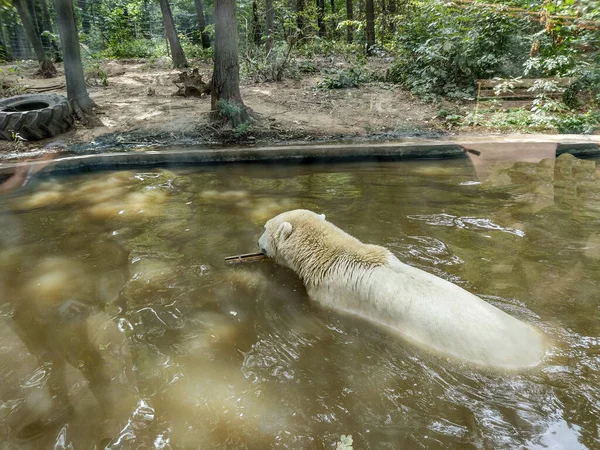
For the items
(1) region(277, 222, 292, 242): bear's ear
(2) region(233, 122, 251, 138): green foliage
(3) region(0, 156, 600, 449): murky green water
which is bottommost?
(3) region(0, 156, 600, 449): murky green water

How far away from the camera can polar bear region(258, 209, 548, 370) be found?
2.69 meters

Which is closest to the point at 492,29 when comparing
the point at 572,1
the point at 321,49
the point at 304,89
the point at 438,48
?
the point at 438,48

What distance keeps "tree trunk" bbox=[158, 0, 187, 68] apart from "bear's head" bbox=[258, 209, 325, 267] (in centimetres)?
1462

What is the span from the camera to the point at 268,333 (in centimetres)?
351

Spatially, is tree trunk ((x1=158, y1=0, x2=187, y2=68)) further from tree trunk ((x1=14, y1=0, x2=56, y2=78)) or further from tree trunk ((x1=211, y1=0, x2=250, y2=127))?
tree trunk ((x1=211, y1=0, x2=250, y2=127))

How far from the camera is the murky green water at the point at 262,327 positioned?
8.31ft

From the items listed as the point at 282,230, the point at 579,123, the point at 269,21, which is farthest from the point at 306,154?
the point at 269,21

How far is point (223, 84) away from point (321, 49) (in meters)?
9.84

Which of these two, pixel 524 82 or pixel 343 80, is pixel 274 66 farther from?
pixel 524 82

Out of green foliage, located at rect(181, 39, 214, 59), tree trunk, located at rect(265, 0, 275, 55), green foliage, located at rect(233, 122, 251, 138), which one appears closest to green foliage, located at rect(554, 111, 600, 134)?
green foliage, located at rect(233, 122, 251, 138)

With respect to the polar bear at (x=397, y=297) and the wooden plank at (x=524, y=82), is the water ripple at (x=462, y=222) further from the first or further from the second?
the wooden plank at (x=524, y=82)

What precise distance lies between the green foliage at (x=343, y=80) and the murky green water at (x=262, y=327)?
314 inches

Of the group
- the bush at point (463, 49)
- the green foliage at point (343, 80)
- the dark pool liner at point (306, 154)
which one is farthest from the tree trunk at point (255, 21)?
the dark pool liner at point (306, 154)

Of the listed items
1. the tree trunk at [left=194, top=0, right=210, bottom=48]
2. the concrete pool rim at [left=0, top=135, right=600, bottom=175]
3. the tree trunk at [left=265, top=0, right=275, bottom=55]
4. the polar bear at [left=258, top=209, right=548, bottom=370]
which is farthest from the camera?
the tree trunk at [left=194, top=0, right=210, bottom=48]
